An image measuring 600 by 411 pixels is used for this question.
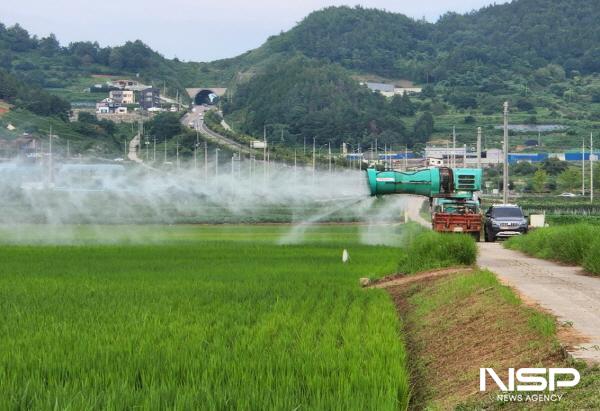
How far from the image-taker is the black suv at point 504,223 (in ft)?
161

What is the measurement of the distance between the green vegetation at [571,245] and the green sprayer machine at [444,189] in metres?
3.70

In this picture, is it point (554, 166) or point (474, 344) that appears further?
point (554, 166)

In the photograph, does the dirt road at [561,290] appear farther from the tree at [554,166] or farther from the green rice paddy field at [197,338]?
the tree at [554,166]

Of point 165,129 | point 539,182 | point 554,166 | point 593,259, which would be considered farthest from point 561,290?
point 554,166

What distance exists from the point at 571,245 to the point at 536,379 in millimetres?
20193

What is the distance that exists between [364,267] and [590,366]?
2064 cm

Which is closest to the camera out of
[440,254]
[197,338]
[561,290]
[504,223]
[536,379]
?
[536,379]

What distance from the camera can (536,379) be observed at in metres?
11.6

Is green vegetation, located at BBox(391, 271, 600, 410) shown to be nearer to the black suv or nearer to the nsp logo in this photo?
the nsp logo

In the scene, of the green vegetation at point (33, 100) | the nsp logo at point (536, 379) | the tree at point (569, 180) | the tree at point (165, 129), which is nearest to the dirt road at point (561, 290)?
the nsp logo at point (536, 379)

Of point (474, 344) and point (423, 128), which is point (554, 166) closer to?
point (423, 128)

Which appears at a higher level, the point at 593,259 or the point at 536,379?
the point at 536,379

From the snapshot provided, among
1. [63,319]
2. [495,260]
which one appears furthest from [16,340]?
[495,260]

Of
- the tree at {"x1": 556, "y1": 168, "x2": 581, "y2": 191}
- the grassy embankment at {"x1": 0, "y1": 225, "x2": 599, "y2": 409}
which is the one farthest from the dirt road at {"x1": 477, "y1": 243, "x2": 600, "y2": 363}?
the tree at {"x1": 556, "y1": 168, "x2": 581, "y2": 191}
